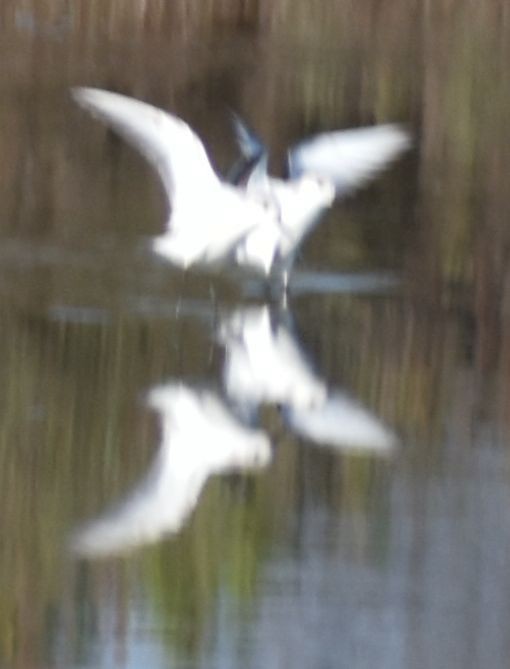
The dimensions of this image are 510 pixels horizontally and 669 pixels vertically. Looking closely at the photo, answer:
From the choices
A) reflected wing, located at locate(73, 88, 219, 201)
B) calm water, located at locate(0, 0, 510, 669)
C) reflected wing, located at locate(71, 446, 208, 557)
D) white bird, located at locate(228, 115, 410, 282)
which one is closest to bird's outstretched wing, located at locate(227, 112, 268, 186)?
white bird, located at locate(228, 115, 410, 282)

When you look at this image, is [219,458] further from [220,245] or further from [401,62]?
[401,62]

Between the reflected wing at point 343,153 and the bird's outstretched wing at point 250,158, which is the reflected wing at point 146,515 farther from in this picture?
the reflected wing at point 343,153

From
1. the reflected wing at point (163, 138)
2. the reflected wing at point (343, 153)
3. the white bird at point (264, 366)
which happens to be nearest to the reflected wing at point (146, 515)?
the white bird at point (264, 366)

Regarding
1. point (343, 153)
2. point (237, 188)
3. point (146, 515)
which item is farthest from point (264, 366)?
A: point (146, 515)

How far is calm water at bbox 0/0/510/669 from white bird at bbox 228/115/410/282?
10.9 inches

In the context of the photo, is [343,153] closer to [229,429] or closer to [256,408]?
[256,408]

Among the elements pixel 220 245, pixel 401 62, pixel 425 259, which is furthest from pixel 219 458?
pixel 401 62

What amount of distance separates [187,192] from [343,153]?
38.6 inches

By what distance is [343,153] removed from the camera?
381 inches

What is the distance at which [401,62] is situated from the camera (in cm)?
1616

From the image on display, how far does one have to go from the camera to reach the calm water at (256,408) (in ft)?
16.3

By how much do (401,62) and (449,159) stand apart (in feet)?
12.0

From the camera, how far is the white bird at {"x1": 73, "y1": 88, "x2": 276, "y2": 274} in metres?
8.51

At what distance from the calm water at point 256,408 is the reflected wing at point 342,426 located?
12 millimetres
